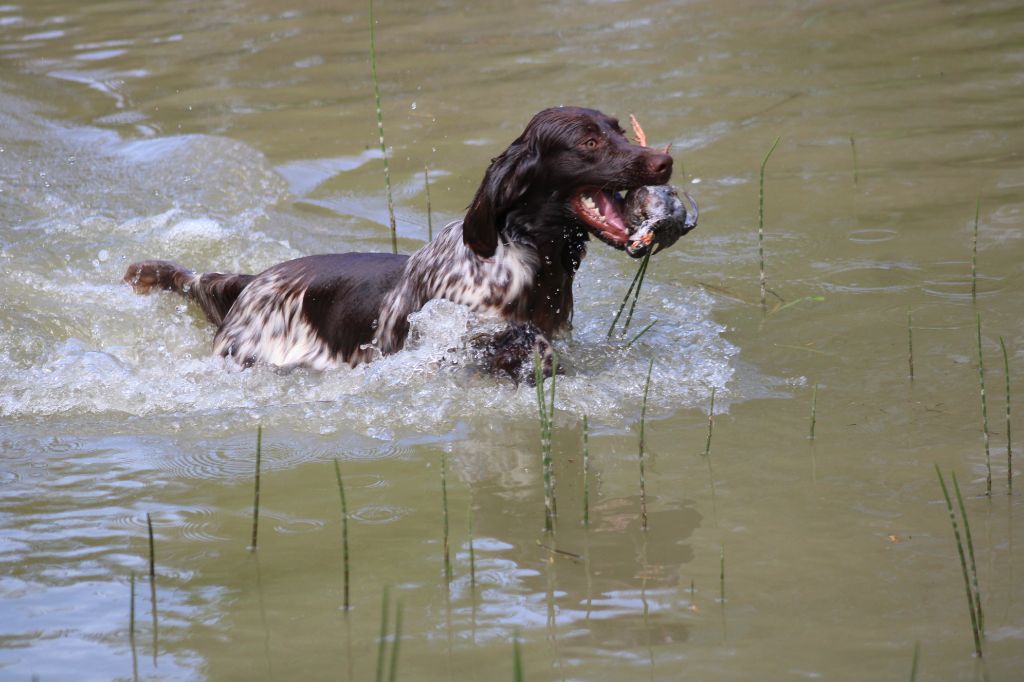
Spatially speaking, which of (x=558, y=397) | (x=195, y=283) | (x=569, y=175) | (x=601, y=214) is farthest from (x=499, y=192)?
(x=195, y=283)

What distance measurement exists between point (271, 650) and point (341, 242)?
16.6 feet

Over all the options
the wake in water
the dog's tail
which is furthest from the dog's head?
the dog's tail

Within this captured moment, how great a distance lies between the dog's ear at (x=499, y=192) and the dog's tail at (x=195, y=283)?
65.1 inches

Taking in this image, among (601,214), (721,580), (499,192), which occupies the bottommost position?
(721,580)

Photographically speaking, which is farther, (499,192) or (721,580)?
(499,192)

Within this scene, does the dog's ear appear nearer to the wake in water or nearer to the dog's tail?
the wake in water

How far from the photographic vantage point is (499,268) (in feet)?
18.0

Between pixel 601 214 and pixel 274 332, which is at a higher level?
pixel 601 214

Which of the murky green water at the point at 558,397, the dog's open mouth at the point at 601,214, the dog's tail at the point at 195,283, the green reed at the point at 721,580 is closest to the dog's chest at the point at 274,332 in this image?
the murky green water at the point at 558,397

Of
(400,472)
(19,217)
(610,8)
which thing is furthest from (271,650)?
(610,8)

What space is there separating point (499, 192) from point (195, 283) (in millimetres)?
2200

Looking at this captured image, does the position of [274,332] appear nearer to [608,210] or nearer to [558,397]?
[558,397]

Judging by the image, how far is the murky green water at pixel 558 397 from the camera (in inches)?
141

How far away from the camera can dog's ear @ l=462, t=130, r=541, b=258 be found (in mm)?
5305
